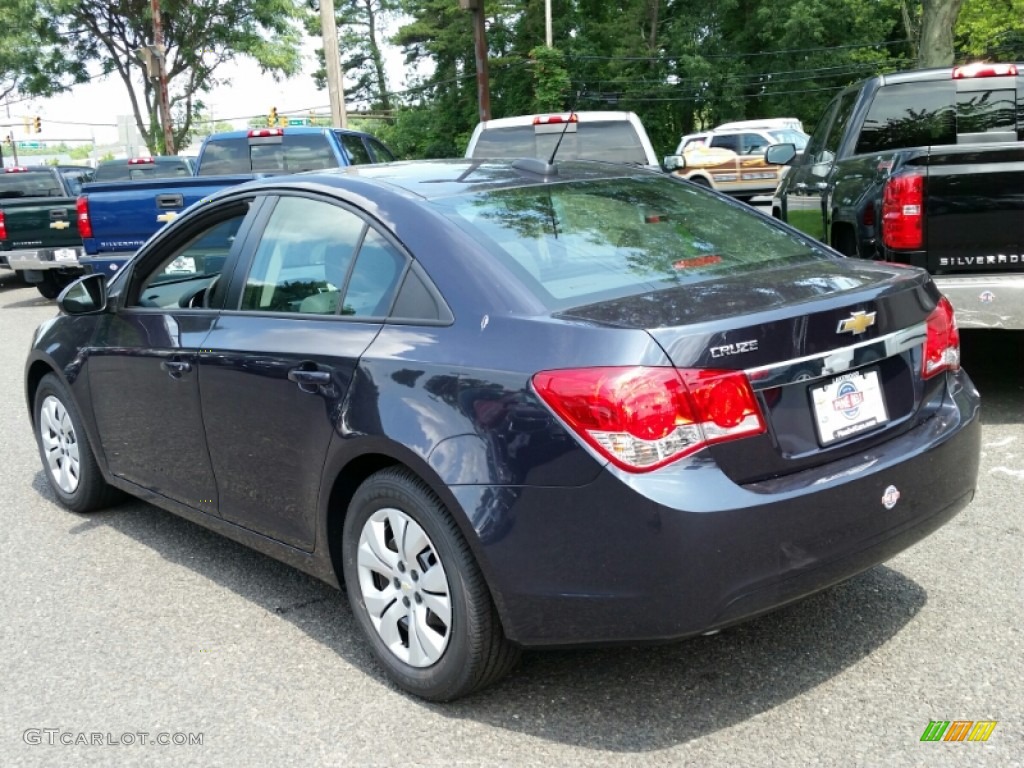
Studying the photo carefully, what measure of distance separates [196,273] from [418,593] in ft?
8.91

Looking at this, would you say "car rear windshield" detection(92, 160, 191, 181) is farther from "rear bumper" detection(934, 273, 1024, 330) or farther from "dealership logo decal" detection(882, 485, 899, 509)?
"dealership logo decal" detection(882, 485, 899, 509)

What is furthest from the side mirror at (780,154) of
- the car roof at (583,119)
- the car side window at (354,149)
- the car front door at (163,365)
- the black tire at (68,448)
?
the car side window at (354,149)

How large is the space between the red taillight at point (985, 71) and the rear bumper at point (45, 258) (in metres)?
11.4

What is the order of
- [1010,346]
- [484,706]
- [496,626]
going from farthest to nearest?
[1010,346] → [484,706] → [496,626]

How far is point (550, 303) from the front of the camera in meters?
3.23

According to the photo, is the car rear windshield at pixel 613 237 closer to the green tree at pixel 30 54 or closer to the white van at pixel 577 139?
the white van at pixel 577 139

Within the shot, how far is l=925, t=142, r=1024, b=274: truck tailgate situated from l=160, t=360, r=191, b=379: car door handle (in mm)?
3864

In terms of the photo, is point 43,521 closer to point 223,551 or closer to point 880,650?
point 223,551

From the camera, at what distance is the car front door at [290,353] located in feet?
12.0

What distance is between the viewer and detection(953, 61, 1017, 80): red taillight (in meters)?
7.46

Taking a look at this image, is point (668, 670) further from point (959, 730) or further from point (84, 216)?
point (84, 216)

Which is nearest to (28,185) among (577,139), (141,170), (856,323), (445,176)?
(141,170)

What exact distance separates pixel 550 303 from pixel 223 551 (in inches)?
95.7

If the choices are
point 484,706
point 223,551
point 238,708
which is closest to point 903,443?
point 484,706
